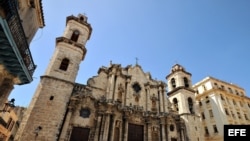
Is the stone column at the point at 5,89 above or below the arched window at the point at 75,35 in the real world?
below

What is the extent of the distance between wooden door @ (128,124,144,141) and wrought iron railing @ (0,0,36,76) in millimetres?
11983

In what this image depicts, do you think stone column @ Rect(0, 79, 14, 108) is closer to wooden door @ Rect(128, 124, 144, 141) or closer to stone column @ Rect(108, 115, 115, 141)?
stone column @ Rect(108, 115, 115, 141)

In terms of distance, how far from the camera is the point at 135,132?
1858 centimetres

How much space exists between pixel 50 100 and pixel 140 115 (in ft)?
31.8

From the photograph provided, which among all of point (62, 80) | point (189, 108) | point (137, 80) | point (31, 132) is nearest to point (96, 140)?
point (31, 132)

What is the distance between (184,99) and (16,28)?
2162cm

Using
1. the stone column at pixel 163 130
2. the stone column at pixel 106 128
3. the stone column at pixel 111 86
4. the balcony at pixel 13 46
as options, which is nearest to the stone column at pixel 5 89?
the balcony at pixel 13 46

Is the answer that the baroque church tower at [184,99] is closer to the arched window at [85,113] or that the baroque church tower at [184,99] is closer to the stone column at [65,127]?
the arched window at [85,113]

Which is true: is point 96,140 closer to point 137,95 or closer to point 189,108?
point 137,95

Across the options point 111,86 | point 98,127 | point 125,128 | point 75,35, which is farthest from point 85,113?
point 75,35

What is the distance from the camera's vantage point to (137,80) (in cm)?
2339

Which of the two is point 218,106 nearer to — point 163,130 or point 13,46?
point 163,130

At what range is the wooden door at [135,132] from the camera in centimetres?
1806

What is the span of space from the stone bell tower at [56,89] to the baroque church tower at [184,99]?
563 inches
